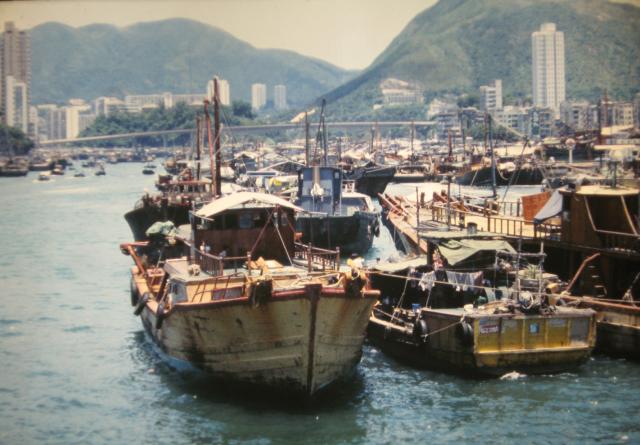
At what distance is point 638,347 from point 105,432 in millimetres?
12251

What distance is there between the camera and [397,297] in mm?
23812

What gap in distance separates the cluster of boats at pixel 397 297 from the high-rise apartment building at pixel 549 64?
175490 millimetres

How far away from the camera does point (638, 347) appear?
20.4 metres

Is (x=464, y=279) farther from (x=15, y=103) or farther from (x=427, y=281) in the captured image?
(x=15, y=103)

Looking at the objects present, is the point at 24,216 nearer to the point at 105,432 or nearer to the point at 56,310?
the point at 56,310

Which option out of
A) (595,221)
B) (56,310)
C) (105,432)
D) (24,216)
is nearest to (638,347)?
(595,221)

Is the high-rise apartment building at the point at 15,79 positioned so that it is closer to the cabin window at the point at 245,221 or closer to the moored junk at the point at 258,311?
the cabin window at the point at 245,221

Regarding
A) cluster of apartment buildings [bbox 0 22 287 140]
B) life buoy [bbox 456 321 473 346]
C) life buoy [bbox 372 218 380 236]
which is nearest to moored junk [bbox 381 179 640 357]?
life buoy [bbox 456 321 473 346]

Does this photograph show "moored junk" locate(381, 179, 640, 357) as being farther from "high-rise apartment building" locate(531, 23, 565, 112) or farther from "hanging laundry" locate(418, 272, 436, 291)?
"high-rise apartment building" locate(531, 23, 565, 112)

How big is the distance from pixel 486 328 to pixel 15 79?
91894 millimetres

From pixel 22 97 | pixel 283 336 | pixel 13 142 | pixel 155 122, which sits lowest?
pixel 283 336

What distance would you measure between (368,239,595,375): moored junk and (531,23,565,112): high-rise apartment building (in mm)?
177914

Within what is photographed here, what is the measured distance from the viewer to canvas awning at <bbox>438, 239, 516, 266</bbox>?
22.1 metres

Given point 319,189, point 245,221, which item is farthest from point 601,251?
point 319,189
